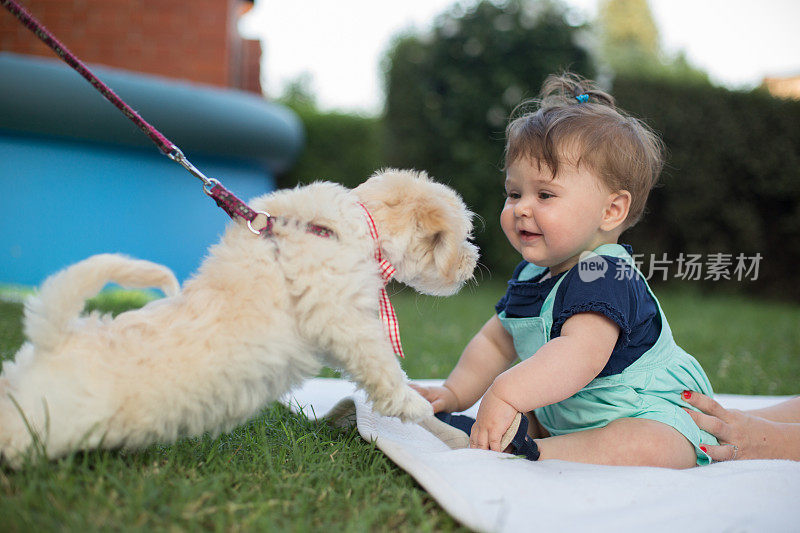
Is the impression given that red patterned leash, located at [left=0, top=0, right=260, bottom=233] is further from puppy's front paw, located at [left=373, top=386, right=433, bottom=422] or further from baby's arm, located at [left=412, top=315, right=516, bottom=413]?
baby's arm, located at [left=412, top=315, right=516, bottom=413]

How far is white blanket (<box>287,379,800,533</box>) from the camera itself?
5.01 ft

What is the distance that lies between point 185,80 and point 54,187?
7.41ft

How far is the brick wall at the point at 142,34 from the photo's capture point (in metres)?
6.80

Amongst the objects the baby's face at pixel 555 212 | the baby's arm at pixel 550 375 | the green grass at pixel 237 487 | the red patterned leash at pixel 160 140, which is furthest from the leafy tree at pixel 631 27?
the green grass at pixel 237 487

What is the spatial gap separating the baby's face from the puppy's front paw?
806 mm

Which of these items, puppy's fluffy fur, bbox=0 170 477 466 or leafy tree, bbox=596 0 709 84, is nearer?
puppy's fluffy fur, bbox=0 170 477 466

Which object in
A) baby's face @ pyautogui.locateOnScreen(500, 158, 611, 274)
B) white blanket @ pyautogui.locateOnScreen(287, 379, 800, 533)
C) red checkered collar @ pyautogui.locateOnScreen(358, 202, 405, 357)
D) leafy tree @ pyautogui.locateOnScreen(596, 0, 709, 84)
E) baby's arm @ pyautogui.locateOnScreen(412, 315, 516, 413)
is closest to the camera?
white blanket @ pyautogui.locateOnScreen(287, 379, 800, 533)

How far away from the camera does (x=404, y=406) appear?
175 centimetres

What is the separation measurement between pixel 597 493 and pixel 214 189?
1.42 m

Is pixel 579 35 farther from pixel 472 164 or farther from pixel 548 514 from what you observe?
pixel 548 514

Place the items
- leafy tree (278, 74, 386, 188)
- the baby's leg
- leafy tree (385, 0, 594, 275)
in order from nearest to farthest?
the baby's leg < leafy tree (385, 0, 594, 275) < leafy tree (278, 74, 386, 188)

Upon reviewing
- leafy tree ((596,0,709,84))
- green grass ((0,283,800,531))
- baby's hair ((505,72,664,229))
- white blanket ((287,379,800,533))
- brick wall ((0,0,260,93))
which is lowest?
green grass ((0,283,800,531))

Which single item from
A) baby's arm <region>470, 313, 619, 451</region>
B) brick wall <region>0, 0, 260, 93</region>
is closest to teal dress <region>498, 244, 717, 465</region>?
baby's arm <region>470, 313, 619, 451</region>

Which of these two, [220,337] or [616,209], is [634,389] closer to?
[616,209]
